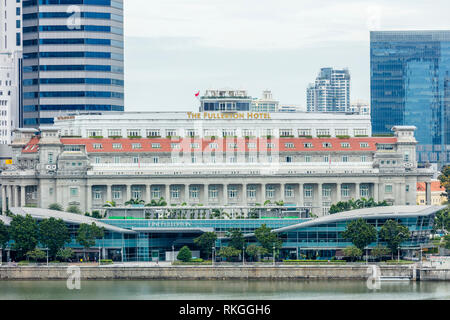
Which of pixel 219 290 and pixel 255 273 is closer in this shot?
pixel 219 290

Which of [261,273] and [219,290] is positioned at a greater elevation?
[261,273]

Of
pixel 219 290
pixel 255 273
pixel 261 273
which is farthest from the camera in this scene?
pixel 255 273

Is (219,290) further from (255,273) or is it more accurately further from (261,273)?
(261,273)

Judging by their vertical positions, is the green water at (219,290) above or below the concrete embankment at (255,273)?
below

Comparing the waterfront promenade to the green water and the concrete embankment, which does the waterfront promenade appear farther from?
the green water

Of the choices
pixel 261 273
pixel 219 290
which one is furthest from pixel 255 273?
pixel 219 290

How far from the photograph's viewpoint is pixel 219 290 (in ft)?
597

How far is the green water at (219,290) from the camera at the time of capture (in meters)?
172

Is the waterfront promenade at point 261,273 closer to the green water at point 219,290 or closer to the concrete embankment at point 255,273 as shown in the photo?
the concrete embankment at point 255,273

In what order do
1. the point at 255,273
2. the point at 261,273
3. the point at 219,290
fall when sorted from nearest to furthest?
the point at 219,290 < the point at 261,273 < the point at 255,273

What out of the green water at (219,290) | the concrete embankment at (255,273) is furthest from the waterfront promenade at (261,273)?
the green water at (219,290)

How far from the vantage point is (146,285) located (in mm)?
189375
